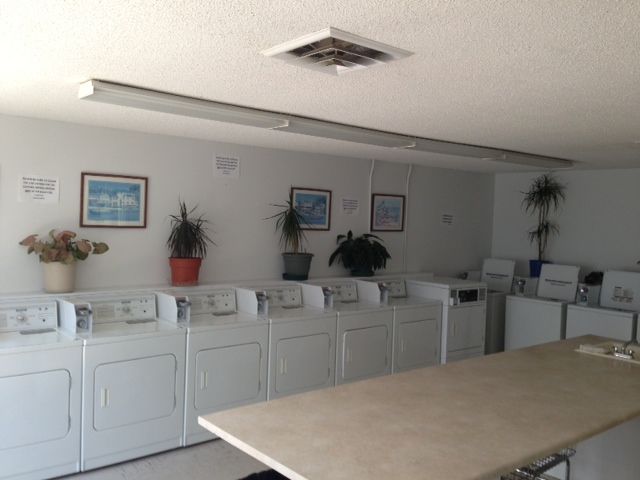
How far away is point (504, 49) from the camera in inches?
81.7

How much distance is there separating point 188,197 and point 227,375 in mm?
1396

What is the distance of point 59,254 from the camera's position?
12.5 feet

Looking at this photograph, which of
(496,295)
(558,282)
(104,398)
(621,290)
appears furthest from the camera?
(496,295)

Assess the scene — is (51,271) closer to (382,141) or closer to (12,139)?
(12,139)

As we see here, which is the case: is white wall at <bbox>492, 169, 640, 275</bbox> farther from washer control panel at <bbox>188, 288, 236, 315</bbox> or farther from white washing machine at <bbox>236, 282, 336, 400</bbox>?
washer control panel at <bbox>188, 288, 236, 315</bbox>

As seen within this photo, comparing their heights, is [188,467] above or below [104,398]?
below

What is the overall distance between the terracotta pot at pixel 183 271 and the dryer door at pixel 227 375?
649 millimetres

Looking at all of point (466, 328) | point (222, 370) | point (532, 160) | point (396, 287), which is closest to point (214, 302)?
point (222, 370)

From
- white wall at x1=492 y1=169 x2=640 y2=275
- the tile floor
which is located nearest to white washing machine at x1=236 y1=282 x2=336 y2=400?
the tile floor

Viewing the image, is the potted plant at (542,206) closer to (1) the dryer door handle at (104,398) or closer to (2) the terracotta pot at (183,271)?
(2) the terracotta pot at (183,271)

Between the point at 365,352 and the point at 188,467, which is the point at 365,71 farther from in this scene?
the point at 365,352

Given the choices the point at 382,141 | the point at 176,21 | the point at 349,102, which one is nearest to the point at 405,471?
the point at 176,21

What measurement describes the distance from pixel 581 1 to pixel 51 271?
3417 mm

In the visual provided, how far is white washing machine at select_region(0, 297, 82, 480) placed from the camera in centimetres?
328
